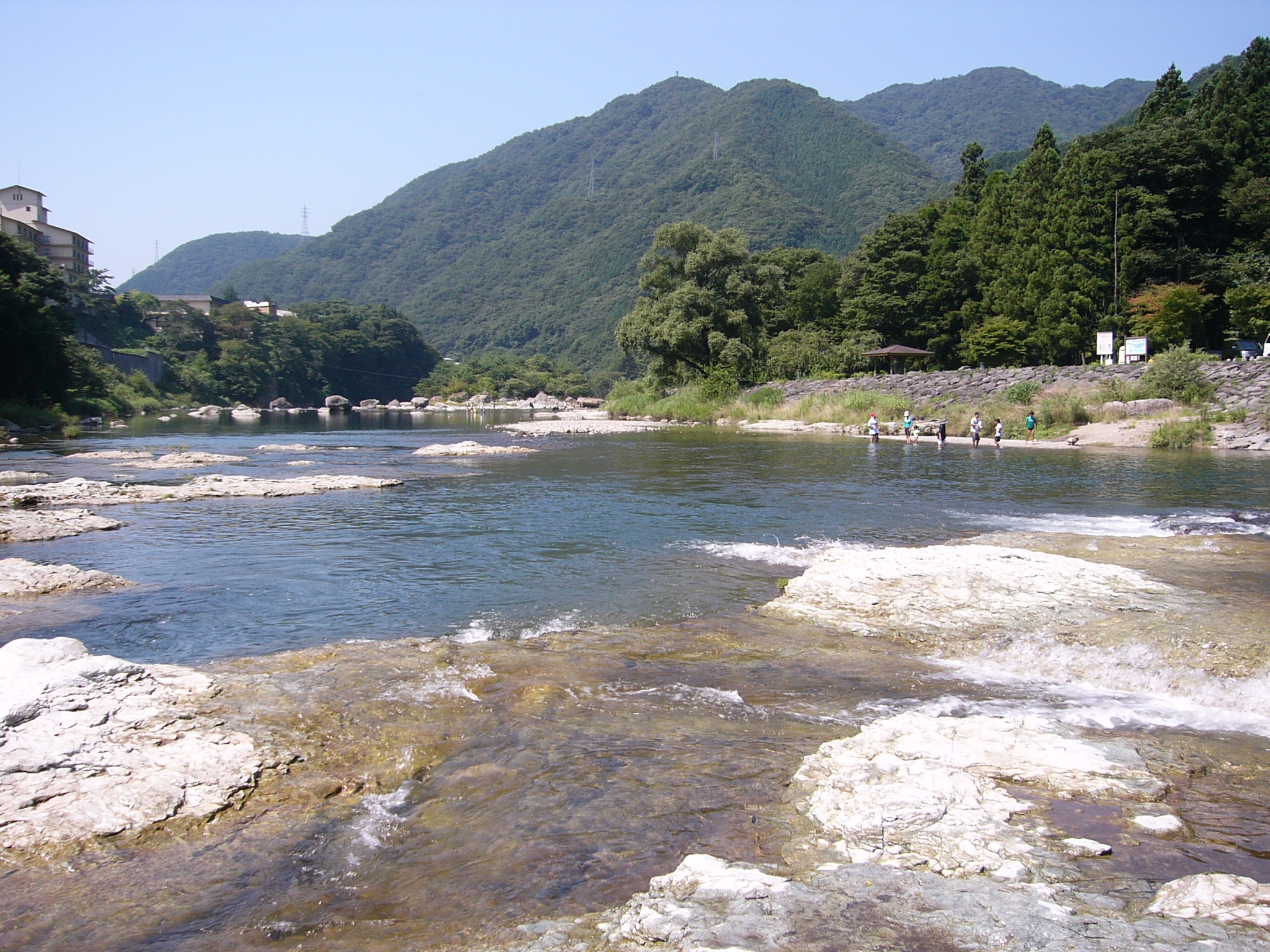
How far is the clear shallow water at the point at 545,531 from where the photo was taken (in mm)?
11219

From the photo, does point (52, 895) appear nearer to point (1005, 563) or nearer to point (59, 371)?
point (1005, 563)

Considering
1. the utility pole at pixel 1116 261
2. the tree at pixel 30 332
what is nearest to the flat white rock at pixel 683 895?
the tree at pixel 30 332

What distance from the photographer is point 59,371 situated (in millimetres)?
55469

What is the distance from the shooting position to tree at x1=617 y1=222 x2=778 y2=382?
65875mm

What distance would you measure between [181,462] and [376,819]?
3126cm

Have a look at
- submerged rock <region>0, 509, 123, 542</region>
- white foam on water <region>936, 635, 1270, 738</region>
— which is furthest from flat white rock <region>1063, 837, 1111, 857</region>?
submerged rock <region>0, 509, 123, 542</region>

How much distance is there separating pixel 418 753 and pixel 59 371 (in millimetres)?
61787

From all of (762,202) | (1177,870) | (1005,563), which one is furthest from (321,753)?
(762,202)

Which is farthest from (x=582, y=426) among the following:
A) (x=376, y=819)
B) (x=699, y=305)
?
(x=376, y=819)

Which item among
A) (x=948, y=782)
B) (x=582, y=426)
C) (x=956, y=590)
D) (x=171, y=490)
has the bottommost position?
(x=948, y=782)

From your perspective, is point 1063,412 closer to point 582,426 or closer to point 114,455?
point 582,426

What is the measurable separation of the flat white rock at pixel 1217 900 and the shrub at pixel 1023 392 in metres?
44.1

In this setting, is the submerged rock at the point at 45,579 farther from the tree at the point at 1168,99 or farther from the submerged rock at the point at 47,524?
the tree at the point at 1168,99

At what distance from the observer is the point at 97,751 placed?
5832 mm
